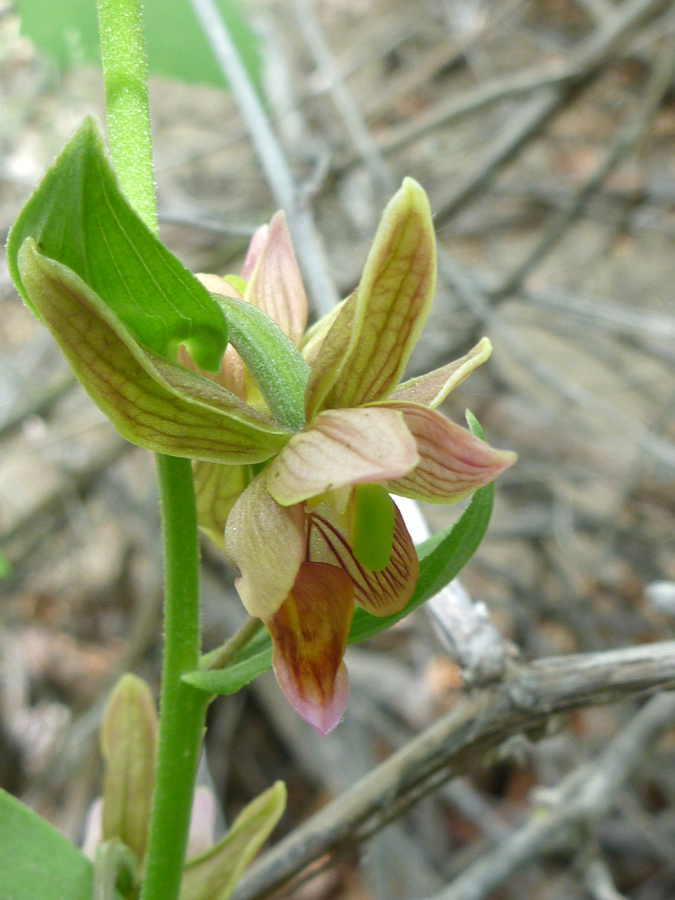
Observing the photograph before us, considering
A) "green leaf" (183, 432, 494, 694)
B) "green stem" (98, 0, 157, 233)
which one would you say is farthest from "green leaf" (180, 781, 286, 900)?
"green stem" (98, 0, 157, 233)

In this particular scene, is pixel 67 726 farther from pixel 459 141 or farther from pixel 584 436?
pixel 459 141

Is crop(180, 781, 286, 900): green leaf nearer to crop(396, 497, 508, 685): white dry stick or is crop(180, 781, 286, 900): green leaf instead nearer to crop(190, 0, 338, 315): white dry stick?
crop(396, 497, 508, 685): white dry stick

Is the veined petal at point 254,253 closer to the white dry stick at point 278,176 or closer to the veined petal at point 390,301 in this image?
the veined petal at point 390,301

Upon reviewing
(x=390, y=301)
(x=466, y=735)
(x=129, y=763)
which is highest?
(x=390, y=301)

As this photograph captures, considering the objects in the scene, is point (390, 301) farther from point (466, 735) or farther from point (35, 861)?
point (35, 861)

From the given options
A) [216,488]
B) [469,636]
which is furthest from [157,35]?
[469,636]

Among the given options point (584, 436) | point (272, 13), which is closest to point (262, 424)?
point (584, 436)
